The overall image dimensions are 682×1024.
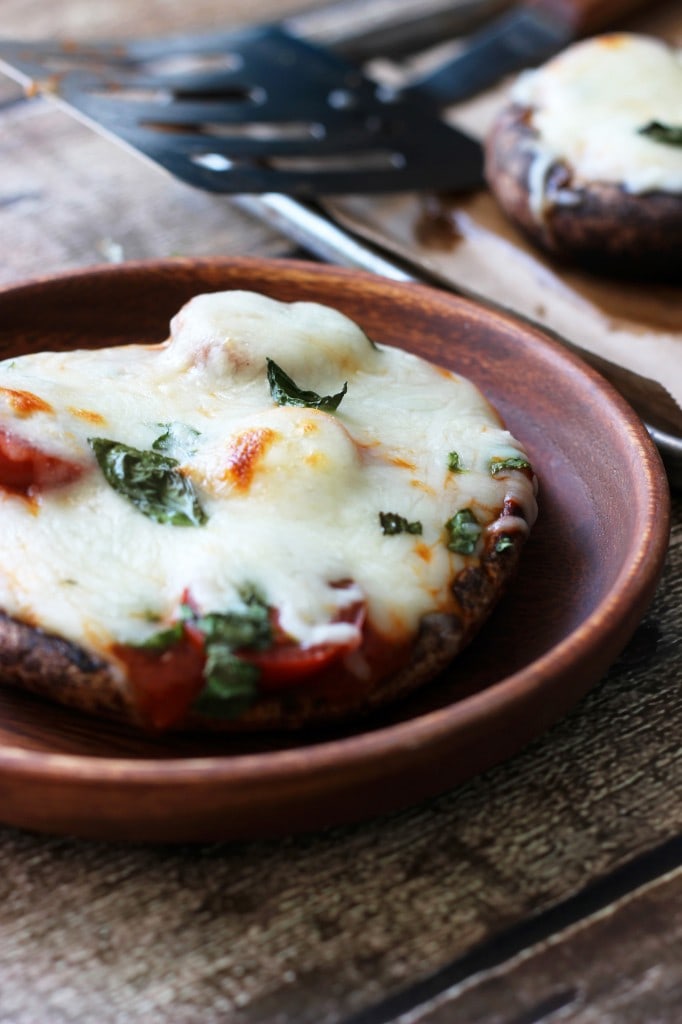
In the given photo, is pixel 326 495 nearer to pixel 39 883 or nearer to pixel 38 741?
pixel 38 741

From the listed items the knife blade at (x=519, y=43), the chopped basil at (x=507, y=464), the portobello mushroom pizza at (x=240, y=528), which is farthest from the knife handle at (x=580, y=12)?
the chopped basil at (x=507, y=464)

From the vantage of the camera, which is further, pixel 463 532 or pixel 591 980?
pixel 463 532

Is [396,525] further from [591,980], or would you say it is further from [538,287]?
[538,287]

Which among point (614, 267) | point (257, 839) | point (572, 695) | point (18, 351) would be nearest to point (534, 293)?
point (614, 267)

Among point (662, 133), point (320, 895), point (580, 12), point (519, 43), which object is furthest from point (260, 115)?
point (320, 895)

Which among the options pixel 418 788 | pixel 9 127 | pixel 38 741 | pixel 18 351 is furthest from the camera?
pixel 9 127
